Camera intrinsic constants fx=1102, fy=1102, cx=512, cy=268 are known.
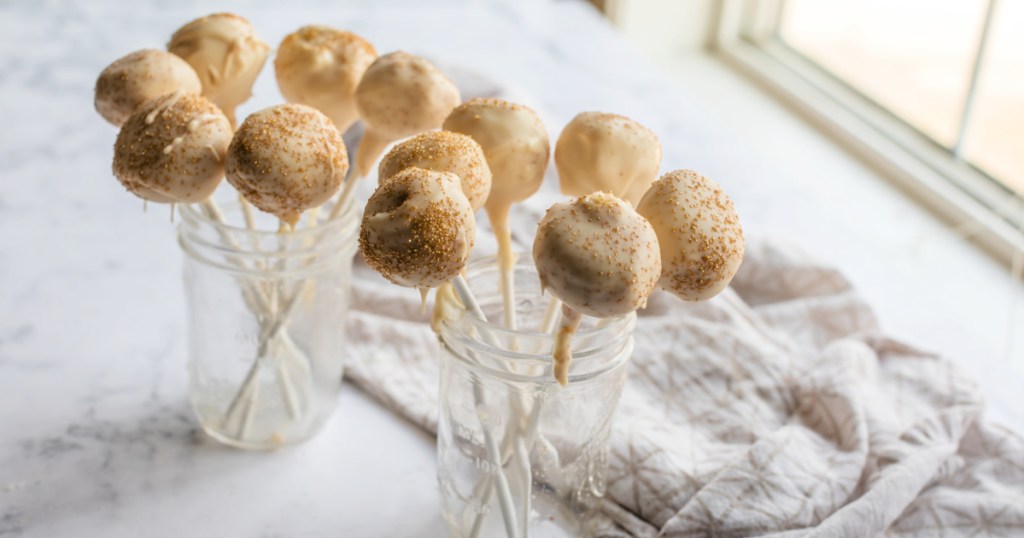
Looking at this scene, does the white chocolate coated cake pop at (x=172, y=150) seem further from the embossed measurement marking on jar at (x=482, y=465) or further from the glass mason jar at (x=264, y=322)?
the embossed measurement marking on jar at (x=482, y=465)

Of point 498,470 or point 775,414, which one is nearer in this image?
point 498,470

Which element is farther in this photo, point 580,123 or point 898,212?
point 898,212

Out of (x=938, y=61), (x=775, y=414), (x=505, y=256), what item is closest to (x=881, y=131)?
(x=938, y=61)

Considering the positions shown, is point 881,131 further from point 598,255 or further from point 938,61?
point 598,255

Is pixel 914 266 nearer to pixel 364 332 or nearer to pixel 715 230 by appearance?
pixel 364 332

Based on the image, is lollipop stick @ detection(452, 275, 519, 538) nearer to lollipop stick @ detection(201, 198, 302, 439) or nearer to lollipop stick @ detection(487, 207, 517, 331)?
lollipop stick @ detection(487, 207, 517, 331)

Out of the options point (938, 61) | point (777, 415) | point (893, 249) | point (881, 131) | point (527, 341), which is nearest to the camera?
point (527, 341)

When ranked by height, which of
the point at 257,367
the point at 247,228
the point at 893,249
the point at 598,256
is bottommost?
the point at 893,249

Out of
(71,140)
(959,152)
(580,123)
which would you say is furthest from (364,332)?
(959,152)
